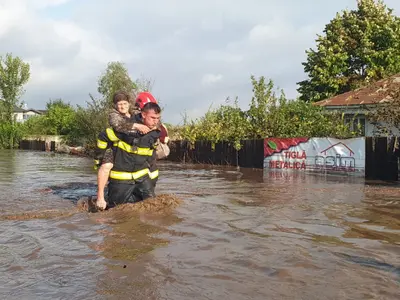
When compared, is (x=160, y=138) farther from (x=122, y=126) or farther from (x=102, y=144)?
(x=102, y=144)

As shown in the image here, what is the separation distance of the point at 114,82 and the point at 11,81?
27.0m

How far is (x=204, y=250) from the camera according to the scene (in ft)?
16.7

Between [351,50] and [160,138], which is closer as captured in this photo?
[160,138]

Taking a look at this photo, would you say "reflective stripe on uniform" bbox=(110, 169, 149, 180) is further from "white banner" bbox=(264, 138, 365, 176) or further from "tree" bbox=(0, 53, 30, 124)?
"tree" bbox=(0, 53, 30, 124)

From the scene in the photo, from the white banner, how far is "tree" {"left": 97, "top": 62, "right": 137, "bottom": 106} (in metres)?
20.3

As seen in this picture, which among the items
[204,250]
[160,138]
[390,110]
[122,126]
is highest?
[390,110]

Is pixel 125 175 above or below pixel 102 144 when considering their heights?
below

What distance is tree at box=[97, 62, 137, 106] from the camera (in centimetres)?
4047

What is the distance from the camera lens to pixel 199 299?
3641 mm

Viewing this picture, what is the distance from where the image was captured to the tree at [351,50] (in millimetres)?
30812

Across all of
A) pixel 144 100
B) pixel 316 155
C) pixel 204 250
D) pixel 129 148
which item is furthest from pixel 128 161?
pixel 316 155

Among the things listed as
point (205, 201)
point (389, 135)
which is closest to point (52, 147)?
point (389, 135)

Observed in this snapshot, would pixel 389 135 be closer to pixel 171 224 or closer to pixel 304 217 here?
pixel 304 217

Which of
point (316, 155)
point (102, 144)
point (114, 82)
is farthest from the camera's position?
point (114, 82)
